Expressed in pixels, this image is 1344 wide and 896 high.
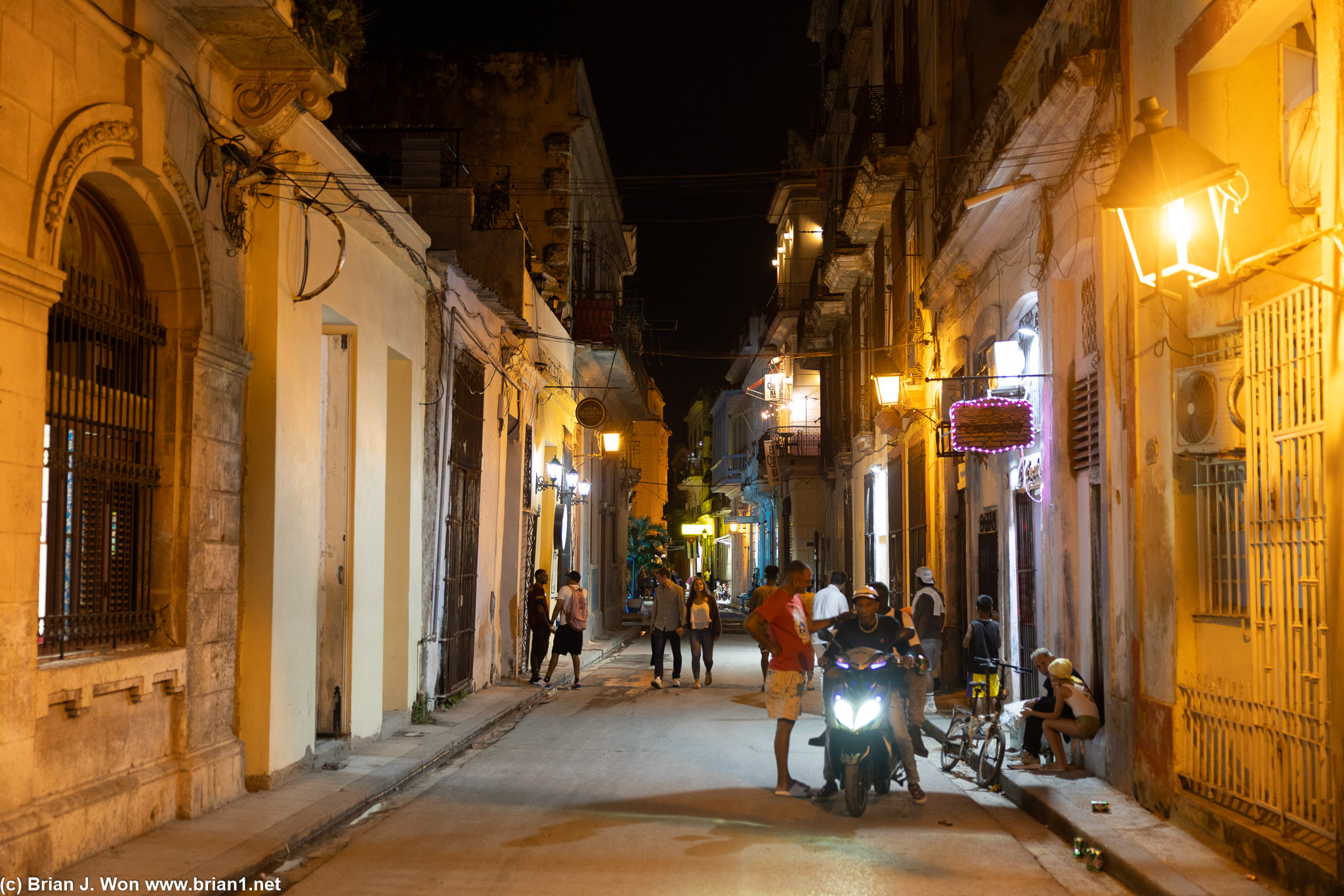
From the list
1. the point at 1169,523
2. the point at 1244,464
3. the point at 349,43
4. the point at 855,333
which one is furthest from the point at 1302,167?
the point at 855,333

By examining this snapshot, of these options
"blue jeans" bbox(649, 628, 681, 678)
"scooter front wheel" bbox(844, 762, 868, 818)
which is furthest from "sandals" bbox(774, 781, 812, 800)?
"blue jeans" bbox(649, 628, 681, 678)

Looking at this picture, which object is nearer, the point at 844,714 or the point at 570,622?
the point at 844,714

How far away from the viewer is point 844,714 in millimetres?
9375

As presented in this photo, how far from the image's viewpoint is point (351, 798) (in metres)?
9.24

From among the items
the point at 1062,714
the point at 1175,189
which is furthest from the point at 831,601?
the point at 1175,189

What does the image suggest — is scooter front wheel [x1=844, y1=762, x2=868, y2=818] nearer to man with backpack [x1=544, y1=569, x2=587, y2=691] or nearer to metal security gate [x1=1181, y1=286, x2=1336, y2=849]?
metal security gate [x1=1181, y1=286, x2=1336, y2=849]

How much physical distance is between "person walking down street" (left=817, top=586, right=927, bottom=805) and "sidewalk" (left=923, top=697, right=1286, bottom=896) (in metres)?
1.00

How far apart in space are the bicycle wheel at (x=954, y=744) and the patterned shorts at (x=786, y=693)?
1.91 m

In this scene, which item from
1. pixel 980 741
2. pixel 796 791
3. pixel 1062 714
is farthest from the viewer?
pixel 980 741

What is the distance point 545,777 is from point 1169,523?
5.62 meters

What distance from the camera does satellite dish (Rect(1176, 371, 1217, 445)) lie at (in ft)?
27.5

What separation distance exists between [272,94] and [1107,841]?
810 cm

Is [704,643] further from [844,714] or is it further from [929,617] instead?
[844,714]

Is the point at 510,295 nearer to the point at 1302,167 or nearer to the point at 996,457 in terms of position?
the point at 996,457
